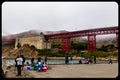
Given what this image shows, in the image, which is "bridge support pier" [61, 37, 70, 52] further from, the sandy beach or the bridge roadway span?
the sandy beach

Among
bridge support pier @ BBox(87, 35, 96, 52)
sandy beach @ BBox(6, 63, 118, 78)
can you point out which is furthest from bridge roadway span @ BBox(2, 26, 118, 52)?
sandy beach @ BBox(6, 63, 118, 78)

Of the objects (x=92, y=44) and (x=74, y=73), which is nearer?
(x=74, y=73)

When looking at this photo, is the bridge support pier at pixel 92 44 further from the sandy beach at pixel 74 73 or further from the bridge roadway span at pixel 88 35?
the sandy beach at pixel 74 73

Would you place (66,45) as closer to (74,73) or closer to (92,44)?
(92,44)

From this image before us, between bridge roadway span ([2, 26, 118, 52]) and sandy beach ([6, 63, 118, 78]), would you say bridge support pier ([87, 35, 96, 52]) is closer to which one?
bridge roadway span ([2, 26, 118, 52])

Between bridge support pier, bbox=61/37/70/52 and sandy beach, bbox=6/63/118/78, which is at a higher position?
bridge support pier, bbox=61/37/70/52

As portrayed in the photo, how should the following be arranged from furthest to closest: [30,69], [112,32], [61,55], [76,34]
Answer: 1. [76,34]
2. [61,55]
3. [112,32]
4. [30,69]

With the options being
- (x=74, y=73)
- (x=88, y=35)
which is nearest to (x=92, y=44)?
(x=88, y=35)

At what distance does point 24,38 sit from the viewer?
83125 mm

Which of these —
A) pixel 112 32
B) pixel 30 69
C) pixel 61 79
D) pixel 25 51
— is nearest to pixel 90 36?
pixel 112 32

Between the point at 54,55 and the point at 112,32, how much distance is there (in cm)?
1545

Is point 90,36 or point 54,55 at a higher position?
point 90,36

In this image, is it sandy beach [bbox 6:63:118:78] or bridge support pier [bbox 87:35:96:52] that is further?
bridge support pier [bbox 87:35:96:52]

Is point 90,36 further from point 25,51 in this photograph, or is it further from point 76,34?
point 25,51
